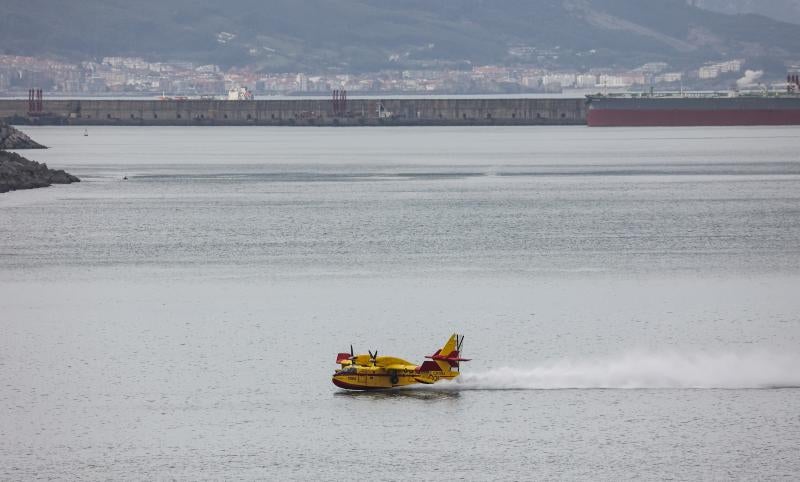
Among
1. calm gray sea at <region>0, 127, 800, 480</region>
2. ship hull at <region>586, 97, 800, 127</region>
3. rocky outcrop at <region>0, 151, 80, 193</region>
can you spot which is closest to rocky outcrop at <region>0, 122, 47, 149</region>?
rocky outcrop at <region>0, 151, 80, 193</region>

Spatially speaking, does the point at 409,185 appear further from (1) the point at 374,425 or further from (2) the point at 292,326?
(1) the point at 374,425

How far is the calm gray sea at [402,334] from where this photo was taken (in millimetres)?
30359

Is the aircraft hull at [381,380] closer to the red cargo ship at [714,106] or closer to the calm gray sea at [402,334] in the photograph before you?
the calm gray sea at [402,334]

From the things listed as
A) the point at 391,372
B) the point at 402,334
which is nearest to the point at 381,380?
the point at 391,372

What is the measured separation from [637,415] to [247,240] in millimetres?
37044

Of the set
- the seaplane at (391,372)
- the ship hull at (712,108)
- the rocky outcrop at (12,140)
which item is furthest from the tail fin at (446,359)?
the ship hull at (712,108)

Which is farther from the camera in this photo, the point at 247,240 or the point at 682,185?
the point at 682,185

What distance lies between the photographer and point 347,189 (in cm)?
10031

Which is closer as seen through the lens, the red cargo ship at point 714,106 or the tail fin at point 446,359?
the tail fin at point 446,359

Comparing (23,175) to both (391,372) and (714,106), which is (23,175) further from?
(714,106)

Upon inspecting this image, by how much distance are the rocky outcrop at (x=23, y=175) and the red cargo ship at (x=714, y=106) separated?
10427 centimetres

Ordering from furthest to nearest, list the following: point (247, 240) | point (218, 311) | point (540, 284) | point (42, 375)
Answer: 1. point (247, 240)
2. point (540, 284)
3. point (218, 311)
4. point (42, 375)

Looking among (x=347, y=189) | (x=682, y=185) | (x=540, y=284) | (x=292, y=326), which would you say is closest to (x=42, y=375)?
(x=292, y=326)

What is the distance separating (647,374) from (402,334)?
8350mm
